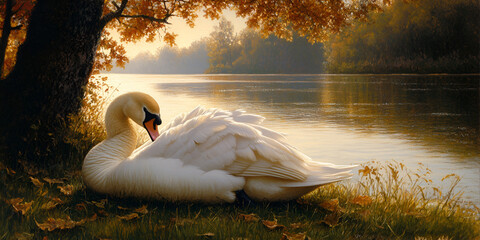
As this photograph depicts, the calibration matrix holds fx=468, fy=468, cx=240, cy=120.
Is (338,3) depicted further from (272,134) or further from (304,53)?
(304,53)

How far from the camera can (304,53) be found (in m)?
104

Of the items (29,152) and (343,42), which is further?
(343,42)

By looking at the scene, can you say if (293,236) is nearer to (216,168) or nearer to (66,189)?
(216,168)

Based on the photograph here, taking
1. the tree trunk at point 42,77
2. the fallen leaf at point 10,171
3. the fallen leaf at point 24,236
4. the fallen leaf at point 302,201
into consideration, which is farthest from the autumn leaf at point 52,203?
the fallen leaf at point 302,201

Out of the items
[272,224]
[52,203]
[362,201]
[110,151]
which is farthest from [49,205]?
[362,201]

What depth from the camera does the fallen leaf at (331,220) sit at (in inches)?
180

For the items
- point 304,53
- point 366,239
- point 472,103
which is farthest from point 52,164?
point 304,53

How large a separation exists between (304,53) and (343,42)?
29.4 metres

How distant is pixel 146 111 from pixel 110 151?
0.65m

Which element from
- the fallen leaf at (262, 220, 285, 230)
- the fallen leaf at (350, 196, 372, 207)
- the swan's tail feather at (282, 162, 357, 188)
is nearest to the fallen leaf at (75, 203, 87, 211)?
the fallen leaf at (262, 220, 285, 230)

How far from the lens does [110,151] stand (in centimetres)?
543

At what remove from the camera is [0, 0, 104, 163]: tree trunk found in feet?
22.5

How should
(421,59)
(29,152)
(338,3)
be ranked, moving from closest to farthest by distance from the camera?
(29,152) → (338,3) → (421,59)

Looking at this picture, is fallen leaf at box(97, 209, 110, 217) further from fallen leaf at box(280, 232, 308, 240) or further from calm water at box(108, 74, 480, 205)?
calm water at box(108, 74, 480, 205)
